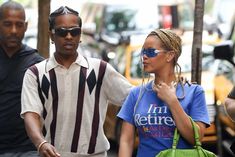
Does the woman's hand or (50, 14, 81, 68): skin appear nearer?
the woman's hand

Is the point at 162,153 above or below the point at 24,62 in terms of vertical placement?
below

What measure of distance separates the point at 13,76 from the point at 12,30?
37cm

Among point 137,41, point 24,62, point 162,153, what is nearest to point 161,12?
point 137,41

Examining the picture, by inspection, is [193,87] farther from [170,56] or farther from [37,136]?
[37,136]

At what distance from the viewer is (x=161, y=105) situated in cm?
410

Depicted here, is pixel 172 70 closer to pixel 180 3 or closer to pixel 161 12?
pixel 161 12

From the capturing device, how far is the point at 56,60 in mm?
4793

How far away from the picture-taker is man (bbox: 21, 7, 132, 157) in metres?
4.68

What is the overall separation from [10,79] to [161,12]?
13.4 m

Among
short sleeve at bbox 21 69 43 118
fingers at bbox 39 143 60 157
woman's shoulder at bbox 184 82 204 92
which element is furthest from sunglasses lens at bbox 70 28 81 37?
woman's shoulder at bbox 184 82 204 92

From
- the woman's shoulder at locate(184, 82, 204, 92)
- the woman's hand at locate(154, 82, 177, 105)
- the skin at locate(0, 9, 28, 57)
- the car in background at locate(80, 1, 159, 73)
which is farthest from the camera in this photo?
the car in background at locate(80, 1, 159, 73)

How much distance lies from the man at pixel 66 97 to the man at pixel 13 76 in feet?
1.54

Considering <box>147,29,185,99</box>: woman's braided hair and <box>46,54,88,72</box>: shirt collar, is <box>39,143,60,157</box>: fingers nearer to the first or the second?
<box>46,54,88,72</box>: shirt collar

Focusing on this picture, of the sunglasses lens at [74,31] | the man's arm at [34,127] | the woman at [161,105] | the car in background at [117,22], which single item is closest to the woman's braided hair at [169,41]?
the woman at [161,105]
